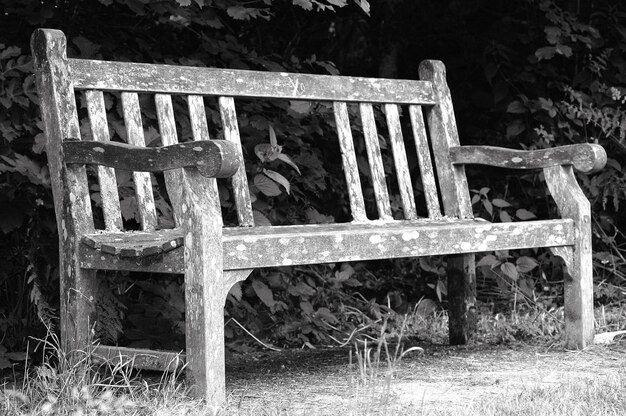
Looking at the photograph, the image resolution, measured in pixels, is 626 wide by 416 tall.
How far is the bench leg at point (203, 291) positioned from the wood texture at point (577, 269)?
1.74 meters

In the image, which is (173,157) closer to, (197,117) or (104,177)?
(104,177)

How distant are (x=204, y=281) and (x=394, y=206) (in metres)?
2.46

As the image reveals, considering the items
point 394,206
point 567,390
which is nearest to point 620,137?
point 394,206

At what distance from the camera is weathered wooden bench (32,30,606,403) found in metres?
2.77

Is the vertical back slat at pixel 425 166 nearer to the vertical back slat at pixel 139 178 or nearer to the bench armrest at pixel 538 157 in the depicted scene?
the bench armrest at pixel 538 157

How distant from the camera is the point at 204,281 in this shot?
8.95 ft

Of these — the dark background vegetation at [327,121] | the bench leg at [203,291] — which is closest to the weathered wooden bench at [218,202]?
the bench leg at [203,291]

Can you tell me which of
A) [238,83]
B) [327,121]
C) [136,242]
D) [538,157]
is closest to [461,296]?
[538,157]

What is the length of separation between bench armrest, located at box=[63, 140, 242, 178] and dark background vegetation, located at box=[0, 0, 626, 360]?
641mm

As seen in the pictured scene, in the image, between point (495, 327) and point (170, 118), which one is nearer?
point (170, 118)

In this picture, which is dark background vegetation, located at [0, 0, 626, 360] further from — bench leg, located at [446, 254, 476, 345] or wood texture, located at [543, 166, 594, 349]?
wood texture, located at [543, 166, 594, 349]

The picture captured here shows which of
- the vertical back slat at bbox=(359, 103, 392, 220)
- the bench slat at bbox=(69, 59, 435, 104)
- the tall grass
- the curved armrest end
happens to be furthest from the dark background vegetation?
the curved armrest end

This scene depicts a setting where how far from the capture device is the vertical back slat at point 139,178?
3.38m

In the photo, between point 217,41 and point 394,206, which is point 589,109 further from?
point 217,41
